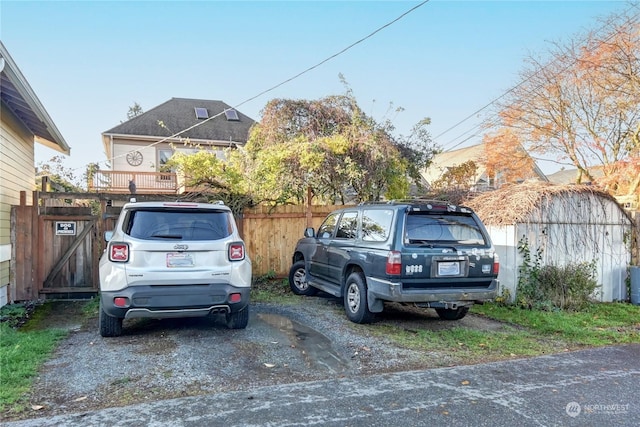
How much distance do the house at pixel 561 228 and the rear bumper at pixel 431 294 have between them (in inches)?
87.9

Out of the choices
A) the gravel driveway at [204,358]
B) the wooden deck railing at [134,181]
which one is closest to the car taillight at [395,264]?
the gravel driveway at [204,358]

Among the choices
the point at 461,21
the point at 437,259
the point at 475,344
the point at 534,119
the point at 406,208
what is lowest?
the point at 475,344

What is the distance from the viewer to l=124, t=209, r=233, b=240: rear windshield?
5020 mm

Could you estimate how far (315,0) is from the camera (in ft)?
32.1

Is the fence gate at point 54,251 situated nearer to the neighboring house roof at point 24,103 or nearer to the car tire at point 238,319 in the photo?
the neighboring house roof at point 24,103

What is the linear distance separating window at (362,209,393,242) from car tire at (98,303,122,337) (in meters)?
3.64

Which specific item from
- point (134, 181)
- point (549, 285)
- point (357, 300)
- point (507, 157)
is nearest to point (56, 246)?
point (357, 300)

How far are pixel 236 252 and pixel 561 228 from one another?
6.51m

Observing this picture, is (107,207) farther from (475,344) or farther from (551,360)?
(551,360)

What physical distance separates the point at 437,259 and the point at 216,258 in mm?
2941

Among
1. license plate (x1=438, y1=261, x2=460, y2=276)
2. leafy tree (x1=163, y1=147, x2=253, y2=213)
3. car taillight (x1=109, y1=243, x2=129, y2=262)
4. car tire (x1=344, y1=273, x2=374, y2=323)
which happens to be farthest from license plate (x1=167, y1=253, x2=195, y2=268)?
leafy tree (x1=163, y1=147, x2=253, y2=213)

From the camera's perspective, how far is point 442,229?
6.00m

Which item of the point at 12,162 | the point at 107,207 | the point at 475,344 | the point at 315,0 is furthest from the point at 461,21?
the point at 12,162

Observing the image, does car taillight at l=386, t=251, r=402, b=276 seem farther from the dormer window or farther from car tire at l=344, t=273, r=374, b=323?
the dormer window
